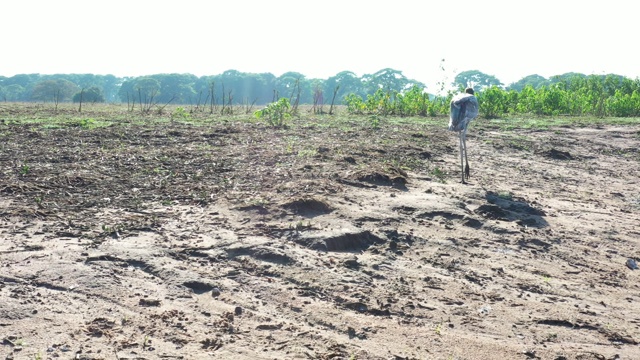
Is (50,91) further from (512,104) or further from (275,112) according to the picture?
(275,112)

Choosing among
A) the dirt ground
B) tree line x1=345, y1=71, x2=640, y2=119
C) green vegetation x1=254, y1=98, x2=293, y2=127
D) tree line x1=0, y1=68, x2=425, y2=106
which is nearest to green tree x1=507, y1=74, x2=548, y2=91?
tree line x1=0, y1=68, x2=425, y2=106

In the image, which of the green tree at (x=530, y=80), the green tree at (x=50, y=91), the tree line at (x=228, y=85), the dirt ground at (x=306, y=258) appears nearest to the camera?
the dirt ground at (x=306, y=258)

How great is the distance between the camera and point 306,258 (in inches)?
213

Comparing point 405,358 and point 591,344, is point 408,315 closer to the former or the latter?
point 405,358

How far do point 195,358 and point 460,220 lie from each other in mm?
3752

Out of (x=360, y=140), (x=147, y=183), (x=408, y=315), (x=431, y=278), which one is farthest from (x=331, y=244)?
(x=360, y=140)

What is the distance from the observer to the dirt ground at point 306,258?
4141mm

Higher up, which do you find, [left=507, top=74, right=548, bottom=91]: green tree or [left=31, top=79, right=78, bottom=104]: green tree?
[left=507, top=74, right=548, bottom=91]: green tree

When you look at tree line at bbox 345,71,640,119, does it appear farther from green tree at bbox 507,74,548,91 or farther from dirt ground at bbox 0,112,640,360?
green tree at bbox 507,74,548,91

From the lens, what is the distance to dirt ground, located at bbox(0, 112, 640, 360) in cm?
414

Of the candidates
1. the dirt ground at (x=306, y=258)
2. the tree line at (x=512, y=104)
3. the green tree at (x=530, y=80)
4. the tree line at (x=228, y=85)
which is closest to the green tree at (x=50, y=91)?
the tree line at (x=228, y=85)

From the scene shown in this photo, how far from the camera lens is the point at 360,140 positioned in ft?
39.7

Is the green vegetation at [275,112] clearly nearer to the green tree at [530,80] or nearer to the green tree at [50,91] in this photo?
the green tree at [50,91]

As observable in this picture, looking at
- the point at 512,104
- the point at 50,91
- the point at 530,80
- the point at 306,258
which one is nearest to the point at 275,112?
the point at 306,258
